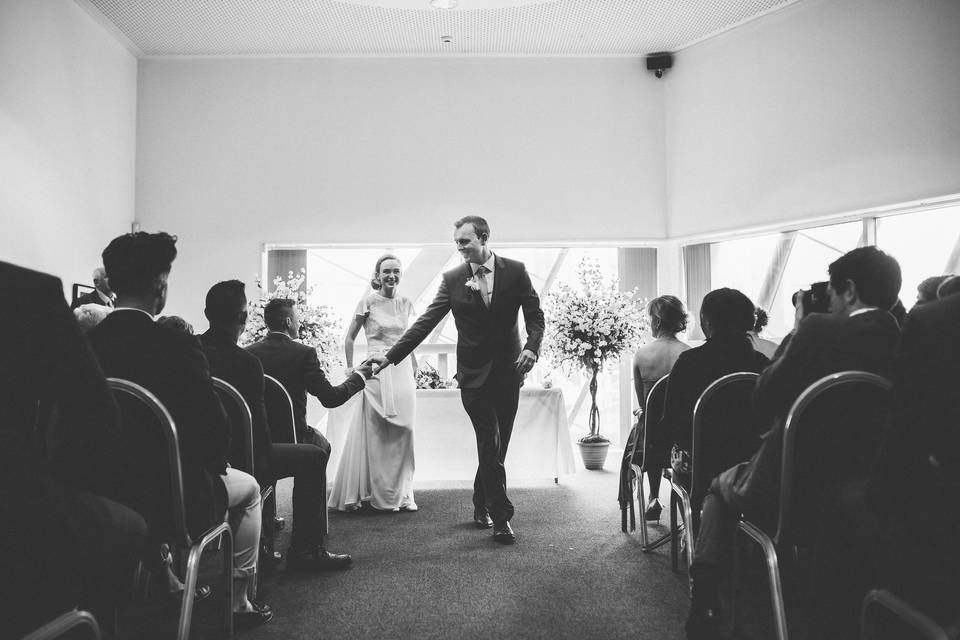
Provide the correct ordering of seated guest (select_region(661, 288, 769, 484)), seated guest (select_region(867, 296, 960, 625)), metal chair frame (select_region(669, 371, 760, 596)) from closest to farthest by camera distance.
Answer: seated guest (select_region(867, 296, 960, 625)) < metal chair frame (select_region(669, 371, 760, 596)) < seated guest (select_region(661, 288, 769, 484))

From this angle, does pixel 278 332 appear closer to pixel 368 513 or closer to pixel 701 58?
pixel 368 513

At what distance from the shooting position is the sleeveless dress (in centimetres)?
487

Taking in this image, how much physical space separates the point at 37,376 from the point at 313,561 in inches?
90.9

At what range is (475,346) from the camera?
158 inches

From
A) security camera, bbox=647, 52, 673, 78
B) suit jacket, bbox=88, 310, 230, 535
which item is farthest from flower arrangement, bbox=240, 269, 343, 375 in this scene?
security camera, bbox=647, 52, 673, 78

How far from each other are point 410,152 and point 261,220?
1807 millimetres

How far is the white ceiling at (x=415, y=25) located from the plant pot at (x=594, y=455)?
13.8 ft

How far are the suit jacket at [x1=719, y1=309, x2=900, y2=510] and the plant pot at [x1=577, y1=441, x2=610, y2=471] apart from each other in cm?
462

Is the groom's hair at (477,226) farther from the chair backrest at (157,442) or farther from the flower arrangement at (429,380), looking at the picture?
the chair backrest at (157,442)

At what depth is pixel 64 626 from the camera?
1.36 meters

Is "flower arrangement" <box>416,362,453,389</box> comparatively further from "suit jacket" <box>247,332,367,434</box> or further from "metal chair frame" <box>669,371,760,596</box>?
"metal chair frame" <box>669,371,760,596</box>

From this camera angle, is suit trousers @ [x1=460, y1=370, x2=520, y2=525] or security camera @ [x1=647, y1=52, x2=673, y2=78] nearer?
suit trousers @ [x1=460, y1=370, x2=520, y2=525]

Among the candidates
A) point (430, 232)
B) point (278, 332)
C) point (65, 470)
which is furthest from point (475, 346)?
point (430, 232)

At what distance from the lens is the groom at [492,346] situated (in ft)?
13.0
